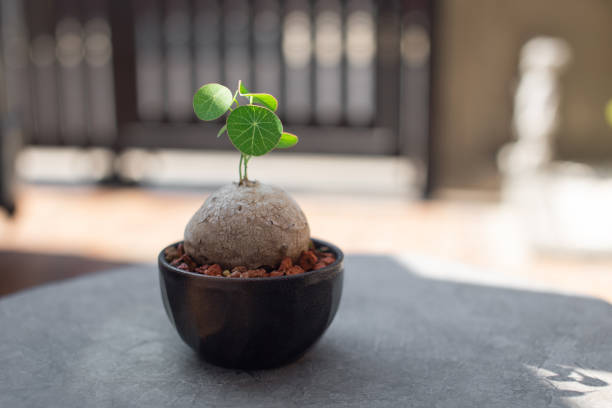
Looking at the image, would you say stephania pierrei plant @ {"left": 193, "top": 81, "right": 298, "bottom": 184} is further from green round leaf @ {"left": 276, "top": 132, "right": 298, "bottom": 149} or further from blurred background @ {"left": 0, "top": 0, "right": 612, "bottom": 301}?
blurred background @ {"left": 0, "top": 0, "right": 612, "bottom": 301}

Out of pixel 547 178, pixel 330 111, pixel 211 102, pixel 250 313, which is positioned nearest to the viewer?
pixel 250 313

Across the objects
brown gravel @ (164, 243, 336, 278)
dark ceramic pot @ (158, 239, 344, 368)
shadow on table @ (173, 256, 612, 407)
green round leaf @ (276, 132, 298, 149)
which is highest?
green round leaf @ (276, 132, 298, 149)

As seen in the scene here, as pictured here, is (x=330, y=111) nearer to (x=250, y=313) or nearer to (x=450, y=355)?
(x=450, y=355)

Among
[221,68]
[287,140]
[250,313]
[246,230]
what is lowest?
[250,313]

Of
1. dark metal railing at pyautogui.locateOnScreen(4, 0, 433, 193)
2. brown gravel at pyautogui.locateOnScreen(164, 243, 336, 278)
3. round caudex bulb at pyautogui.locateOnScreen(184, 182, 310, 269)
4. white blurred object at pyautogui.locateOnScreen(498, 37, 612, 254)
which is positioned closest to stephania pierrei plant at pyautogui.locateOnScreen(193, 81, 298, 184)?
round caudex bulb at pyautogui.locateOnScreen(184, 182, 310, 269)

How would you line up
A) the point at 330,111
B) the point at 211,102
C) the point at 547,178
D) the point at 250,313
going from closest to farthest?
the point at 250,313, the point at 211,102, the point at 547,178, the point at 330,111

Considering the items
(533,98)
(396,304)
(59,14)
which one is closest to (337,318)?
(396,304)

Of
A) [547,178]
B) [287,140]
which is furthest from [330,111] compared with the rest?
[287,140]
